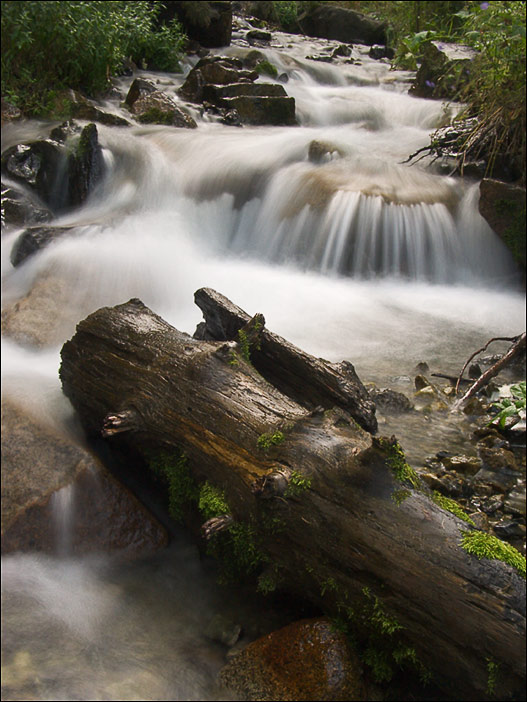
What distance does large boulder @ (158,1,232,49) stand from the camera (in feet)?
43.9

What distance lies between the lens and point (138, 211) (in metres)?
7.77

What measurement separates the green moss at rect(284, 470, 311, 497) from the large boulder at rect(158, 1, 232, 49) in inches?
522

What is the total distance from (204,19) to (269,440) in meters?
13.4

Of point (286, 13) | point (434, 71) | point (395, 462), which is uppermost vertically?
point (286, 13)

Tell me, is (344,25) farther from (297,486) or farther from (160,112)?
(297,486)

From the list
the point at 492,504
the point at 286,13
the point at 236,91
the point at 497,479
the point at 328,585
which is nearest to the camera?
the point at 328,585

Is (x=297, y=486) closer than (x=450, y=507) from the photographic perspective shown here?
Yes

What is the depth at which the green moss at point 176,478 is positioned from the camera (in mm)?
2871

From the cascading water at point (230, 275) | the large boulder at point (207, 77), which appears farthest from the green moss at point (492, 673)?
the large boulder at point (207, 77)

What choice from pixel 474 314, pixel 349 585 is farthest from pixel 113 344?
pixel 474 314

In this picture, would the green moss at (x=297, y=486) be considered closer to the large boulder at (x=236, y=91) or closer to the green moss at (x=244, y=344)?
the green moss at (x=244, y=344)

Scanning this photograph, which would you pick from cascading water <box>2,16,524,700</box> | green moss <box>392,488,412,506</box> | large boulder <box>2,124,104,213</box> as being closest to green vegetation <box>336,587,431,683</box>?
green moss <box>392,488,412,506</box>

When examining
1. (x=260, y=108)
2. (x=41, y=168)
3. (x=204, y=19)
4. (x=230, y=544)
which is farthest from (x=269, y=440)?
(x=204, y=19)

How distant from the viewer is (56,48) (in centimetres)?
897
